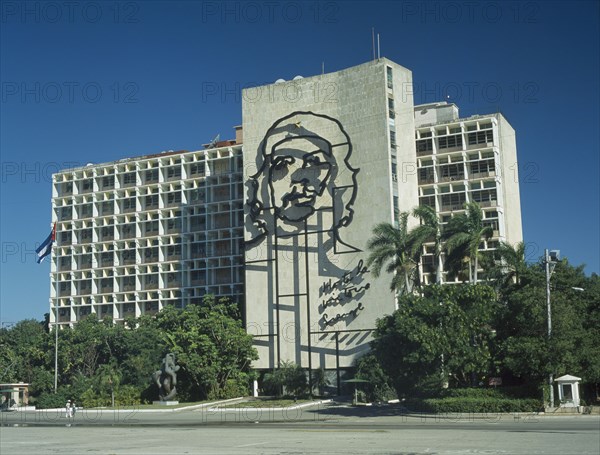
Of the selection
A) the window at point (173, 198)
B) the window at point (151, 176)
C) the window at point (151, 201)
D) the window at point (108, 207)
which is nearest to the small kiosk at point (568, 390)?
the window at point (173, 198)

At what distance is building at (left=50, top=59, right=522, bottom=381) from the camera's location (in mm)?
86625

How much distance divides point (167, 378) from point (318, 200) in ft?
86.6

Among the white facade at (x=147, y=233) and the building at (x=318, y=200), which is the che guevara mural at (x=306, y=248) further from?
the white facade at (x=147, y=233)

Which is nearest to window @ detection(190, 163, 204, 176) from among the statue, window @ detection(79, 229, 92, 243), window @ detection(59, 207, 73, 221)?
window @ detection(79, 229, 92, 243)

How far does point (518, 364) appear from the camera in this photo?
54250 mm

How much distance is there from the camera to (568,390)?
173ft

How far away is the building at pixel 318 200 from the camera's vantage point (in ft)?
284

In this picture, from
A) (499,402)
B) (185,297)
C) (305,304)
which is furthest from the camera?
(185,297)

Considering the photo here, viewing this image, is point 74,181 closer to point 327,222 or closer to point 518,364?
point 327,222

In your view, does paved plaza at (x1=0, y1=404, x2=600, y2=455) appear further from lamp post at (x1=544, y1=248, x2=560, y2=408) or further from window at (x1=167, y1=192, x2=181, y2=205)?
window at (x1=167, y1=192, x2=181, y2=205)

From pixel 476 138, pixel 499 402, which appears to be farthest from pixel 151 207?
pixel 499 402

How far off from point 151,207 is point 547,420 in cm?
8400

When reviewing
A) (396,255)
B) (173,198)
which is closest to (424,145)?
(396,255)

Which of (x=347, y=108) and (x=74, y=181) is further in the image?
(x=74, y=181)
